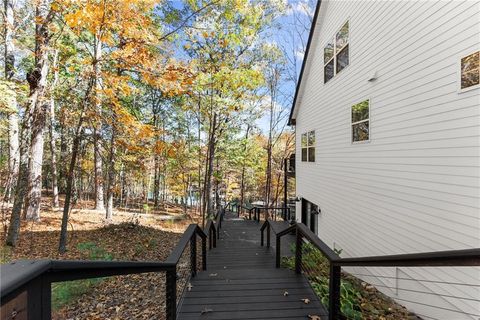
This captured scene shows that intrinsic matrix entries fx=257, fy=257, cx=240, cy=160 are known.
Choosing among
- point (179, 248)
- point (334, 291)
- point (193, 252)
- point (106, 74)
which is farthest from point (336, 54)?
point (179, 248)

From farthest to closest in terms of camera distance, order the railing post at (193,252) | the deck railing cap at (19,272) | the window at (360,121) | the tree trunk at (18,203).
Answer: the tree trunk at (18,203)
the window at (360,121)
the railing post at (193,252)
the deck railing cap at (19,272)

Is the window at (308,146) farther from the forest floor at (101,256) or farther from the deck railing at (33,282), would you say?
the deck railing at (33,282)

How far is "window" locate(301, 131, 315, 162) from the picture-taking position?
10.5 meters

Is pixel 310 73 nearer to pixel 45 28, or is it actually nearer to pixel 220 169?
pixel 45 28

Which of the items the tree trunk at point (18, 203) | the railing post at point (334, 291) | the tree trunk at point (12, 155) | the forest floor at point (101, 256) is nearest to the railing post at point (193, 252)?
the forest floor at point (101, 256)

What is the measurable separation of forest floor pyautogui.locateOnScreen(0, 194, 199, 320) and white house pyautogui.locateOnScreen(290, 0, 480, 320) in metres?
4.41

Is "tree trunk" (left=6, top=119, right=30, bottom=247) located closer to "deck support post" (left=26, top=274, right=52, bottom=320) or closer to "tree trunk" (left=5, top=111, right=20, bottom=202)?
"tree trunk" (left=5, top=111, right=20, bottom=202)

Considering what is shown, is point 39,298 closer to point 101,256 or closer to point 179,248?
point 179,248

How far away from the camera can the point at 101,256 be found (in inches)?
278

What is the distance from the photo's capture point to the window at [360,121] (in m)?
6.20

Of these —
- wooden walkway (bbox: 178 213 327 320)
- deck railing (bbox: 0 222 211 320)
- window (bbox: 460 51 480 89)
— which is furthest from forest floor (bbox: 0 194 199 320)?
window (bbox: 460 51 480 89)

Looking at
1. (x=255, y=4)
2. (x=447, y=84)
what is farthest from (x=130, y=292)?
(x=255, y=4)

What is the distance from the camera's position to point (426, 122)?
426 cm

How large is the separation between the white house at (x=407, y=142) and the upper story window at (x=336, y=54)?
4cm
